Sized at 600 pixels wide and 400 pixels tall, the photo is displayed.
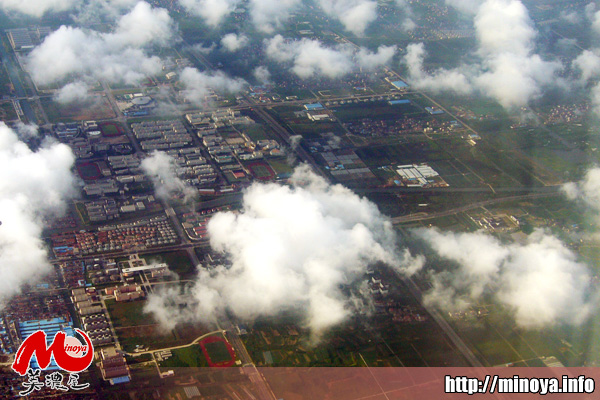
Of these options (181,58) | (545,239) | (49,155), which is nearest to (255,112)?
(181,58)

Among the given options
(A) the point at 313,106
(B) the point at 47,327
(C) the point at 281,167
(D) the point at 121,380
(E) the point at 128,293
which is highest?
(A) the point at 313,106

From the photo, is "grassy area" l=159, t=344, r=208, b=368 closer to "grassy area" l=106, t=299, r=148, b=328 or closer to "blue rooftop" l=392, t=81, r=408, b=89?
"grassy area" l=106, t=299, r=148, b=328

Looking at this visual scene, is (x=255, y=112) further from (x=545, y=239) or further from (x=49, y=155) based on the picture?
(x=545, y=239)

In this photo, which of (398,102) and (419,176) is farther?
(398,102)

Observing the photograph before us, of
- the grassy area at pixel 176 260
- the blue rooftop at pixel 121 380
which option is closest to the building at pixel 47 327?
the blue rooftop at pixel 121 380

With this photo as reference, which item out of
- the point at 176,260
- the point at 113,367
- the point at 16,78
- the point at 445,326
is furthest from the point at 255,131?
the point at 113,367

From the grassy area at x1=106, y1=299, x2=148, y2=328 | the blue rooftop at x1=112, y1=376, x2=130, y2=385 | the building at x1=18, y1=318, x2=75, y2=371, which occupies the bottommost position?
the blue rooftop at x1=112, y1=376, x2=130, y2=385

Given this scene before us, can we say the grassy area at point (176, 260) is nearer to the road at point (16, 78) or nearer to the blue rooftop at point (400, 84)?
the road at point (16, 78)

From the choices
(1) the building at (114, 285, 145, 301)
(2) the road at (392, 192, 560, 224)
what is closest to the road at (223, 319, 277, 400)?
(1) the building at (114, 285, 145, 301)

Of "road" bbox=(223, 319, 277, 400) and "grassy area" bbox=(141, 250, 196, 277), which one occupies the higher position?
"grassy area" bbox=(141, 250, 196, 277)

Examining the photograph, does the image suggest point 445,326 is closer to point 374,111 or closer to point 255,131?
point 255,131

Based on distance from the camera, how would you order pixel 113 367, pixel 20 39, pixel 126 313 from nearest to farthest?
pixel 113 367 < pixel 126 313 < pixel 20 39
